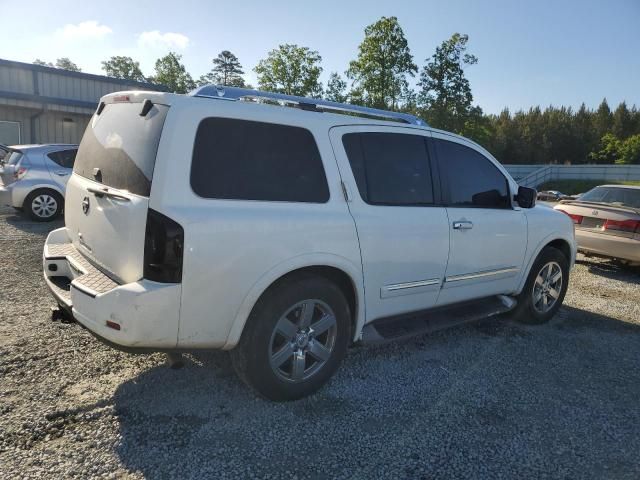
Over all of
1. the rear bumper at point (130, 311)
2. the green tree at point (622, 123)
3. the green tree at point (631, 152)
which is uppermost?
the green tree at point (622, 123)

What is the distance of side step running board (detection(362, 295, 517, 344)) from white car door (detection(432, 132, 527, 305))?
0.09 meters

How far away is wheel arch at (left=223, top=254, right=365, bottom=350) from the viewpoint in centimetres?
282

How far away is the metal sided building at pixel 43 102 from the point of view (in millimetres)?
17531

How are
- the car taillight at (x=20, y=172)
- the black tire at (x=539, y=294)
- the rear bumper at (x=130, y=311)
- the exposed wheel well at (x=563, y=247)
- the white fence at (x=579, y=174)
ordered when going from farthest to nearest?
the white fence at (x=579, y=174), the car taillight at (x=20, y=172), the exposed wheel well at (x=563, y=247), the black tire at (x=539, y=294), the rear bumper at (x=130, y=311)

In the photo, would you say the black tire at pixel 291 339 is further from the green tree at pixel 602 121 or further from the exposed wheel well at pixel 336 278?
the green tree at pixel 602 121

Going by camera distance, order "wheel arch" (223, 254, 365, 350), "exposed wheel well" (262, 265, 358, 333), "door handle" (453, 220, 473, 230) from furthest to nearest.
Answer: "door handle" (453, 220, 473, 230) → "exposed wheel well" (262, 265, 358, 333) → "wheel arch" (223, 254, 365, 350)

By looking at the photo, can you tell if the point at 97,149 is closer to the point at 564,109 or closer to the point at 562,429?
the point at 562,429

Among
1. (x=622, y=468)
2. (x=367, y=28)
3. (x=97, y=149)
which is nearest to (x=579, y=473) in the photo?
(x=622, y=468)

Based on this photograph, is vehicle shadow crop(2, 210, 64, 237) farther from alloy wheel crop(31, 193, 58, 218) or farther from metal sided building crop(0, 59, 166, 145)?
metal sided building crop(0, 59, 166, 145)

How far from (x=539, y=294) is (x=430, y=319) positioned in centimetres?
179

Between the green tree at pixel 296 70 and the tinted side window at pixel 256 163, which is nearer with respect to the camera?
the tinted side window at pixel 256 163

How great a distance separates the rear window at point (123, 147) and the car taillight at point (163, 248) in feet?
0.64

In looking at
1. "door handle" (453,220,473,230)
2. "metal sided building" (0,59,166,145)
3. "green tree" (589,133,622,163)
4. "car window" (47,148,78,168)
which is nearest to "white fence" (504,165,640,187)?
"green tree" (589,133,622,163)

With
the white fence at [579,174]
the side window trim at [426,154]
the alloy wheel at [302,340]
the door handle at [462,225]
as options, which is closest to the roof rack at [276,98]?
the side window trim at [426,154]
